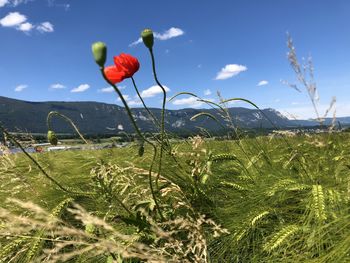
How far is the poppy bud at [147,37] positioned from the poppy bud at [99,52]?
0.47 meters

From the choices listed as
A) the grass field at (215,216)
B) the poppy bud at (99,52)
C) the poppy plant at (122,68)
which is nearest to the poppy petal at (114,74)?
the poppy plant at (122,68)

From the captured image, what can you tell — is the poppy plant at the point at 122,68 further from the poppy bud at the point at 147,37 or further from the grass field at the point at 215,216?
the grass field at the point at 215,216

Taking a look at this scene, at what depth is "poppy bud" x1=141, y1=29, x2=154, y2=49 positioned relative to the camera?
204cm

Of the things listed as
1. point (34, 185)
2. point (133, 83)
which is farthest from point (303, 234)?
point (34, 185)

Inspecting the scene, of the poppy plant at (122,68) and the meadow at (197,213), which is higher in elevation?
the poppy plant at (122,68)

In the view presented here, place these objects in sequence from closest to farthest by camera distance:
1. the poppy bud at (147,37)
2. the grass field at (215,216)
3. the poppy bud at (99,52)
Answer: the poppy bud at (99,52)
the grass field at (215,216)
the poppy bud at (147,37)

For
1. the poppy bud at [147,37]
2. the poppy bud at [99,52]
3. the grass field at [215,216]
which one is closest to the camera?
the poppy bud at [99,52]

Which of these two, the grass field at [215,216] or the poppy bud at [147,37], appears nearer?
the grass field at [215,216]

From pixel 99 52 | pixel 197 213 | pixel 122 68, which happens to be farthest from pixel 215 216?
pixel 99 52

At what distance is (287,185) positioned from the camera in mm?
2514

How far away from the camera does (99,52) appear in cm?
158

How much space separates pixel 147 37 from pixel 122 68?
0.69 ft

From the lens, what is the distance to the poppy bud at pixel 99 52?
1.57m

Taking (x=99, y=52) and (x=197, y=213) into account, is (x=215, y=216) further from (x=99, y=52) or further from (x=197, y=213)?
(x=99, y=52)
